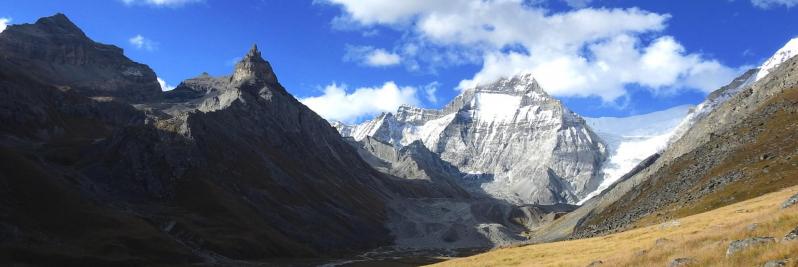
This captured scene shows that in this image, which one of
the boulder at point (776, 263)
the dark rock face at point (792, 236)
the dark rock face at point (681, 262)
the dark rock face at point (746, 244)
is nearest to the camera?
the boulder at point (776, 263)

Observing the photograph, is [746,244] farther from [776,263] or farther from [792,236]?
[776,263]

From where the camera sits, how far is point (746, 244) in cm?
2545

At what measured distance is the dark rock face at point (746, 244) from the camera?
82.2 feet

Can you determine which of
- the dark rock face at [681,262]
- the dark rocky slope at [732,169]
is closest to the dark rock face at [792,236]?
the dark rock face at [681,262]

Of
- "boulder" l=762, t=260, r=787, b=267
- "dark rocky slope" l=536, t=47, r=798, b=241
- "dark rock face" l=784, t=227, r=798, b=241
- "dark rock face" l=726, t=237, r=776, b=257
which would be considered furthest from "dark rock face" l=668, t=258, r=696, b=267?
"dark rocky slope" l=536, t=47, r=798, b=241

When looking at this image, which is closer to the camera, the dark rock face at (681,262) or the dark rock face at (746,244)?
the dark rock face at (746,244)

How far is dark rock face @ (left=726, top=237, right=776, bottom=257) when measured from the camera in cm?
2505

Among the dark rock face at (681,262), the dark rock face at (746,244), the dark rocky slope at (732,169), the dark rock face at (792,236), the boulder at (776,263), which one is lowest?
the dark rock face at (681,262)

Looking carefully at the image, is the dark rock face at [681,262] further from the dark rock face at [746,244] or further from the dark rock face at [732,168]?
the dark rock face at [732,168]

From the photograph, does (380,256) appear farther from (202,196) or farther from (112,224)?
(112,224)

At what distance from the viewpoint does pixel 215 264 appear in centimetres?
14025

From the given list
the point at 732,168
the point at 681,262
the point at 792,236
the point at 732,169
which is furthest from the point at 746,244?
the point at 732,168

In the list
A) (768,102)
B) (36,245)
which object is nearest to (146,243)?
(36,245)

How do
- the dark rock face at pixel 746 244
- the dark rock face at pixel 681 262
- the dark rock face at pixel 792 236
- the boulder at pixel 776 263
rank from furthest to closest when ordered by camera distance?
1. the dark rock face at pixel 681 262
2. the dark rock face at pixel 746 244
3. the dark rock face at pixel 792 236
4. the boulder at pixel 776 263
